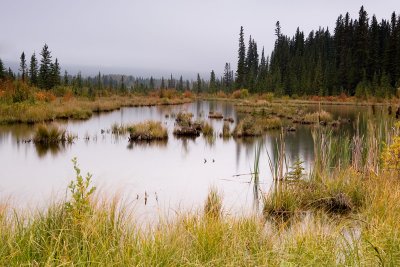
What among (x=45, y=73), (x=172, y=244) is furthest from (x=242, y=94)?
(x=172, y=244)

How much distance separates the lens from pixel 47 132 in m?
15.9

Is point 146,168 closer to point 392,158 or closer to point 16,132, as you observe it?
point 392,158

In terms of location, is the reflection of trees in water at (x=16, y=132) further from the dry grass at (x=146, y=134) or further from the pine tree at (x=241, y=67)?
the pine tree at (x=241, y=67)

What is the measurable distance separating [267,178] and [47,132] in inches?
361

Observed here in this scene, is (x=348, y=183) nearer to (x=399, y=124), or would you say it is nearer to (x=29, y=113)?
(x=399, y=124)

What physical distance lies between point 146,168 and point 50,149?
172 inches

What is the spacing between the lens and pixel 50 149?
14.5 metres

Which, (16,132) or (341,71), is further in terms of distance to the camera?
(341,71)

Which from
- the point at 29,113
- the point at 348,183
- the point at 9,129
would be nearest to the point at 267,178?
the point at 348,183

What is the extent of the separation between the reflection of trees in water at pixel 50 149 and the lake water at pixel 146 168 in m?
0.03

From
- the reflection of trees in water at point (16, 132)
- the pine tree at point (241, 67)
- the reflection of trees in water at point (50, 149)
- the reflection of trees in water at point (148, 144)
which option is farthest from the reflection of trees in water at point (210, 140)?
the pine tree at point (241, 67)

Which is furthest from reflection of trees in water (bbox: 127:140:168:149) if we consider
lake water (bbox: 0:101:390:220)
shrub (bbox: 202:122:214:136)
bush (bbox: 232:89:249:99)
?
bush (bbox: 232:89:249:99)

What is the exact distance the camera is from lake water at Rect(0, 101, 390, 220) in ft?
28.2

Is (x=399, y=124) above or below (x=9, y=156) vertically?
above
